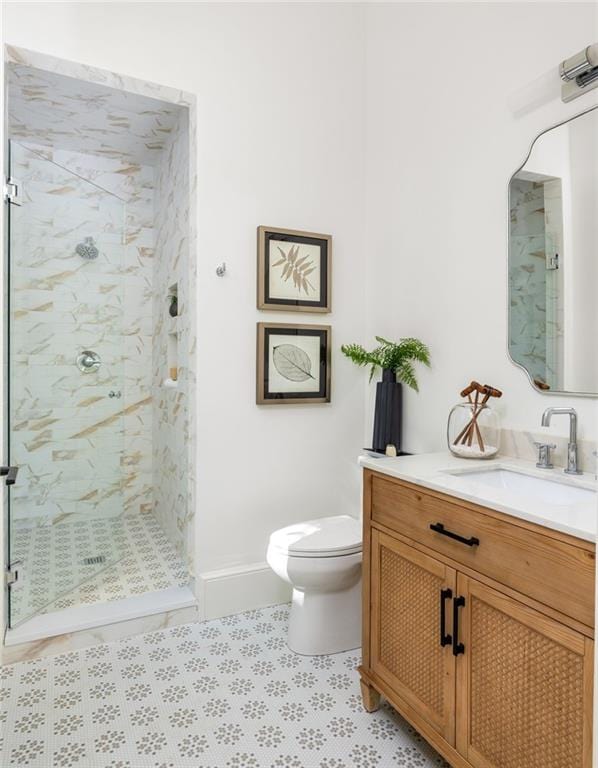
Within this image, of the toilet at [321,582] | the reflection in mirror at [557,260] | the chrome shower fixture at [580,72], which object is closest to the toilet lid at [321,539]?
the toilet at [321,582]

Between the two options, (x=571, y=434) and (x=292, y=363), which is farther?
(x=292, y=363)

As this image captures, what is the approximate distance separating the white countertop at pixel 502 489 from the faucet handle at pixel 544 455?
0.02 meters

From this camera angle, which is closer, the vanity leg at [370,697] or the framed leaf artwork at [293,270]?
the vanity leg at [370,697]

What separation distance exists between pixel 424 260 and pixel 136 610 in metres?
1.99

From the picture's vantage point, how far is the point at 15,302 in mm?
1996

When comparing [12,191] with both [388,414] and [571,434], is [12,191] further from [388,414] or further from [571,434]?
[571,434]

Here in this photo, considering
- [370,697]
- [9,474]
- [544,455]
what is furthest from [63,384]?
[544,455]

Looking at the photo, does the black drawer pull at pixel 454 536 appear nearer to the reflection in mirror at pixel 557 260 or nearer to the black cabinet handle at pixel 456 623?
the black cabinet handle at pixel 456 623

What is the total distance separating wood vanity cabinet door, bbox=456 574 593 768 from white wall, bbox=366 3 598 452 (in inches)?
26.2

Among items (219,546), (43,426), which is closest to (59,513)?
(43,426)

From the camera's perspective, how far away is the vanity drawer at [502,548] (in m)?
0.95

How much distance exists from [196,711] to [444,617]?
93 cm

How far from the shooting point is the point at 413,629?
1401mm

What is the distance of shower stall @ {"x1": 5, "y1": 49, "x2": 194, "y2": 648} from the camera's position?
2068mm
